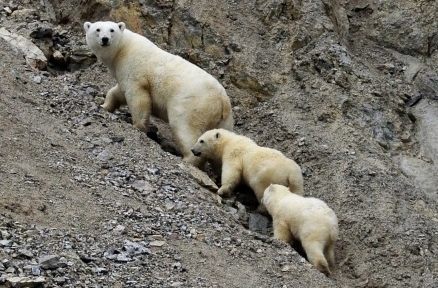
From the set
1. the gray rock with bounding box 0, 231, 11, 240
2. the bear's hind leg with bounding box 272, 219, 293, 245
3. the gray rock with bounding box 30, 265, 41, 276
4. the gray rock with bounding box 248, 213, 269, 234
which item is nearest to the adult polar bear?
the gray rock with bounding box 248, 213, 269, 234

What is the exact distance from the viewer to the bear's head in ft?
36.1

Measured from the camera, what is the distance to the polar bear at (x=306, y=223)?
9203 mm

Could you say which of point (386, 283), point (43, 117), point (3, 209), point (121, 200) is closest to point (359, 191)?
point (386, 283)

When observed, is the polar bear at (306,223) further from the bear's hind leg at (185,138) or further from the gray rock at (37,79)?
the gray rock at (37,79)

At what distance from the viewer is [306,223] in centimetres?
938

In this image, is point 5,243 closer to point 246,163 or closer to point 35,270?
point 35,270

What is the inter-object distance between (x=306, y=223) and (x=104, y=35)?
437cm

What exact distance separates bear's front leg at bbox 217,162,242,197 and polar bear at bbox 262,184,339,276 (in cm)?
66

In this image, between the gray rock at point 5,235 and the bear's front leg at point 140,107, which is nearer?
the gray rock at point 5,235

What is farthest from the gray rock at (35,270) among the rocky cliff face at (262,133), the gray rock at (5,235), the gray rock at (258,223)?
the gray rock at (258,223)

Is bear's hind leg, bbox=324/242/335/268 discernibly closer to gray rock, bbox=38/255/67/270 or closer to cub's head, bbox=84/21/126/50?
gray rock, bbox=38/255/67/270

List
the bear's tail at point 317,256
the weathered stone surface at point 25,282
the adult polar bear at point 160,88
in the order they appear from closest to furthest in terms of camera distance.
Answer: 1. the weathered stone surface at point 25,282
2. the bear's tail at point 317,256
3. the adult polar bear at point 160,88

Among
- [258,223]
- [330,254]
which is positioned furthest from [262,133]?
[330,254]

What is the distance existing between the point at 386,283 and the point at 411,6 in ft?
21.7
